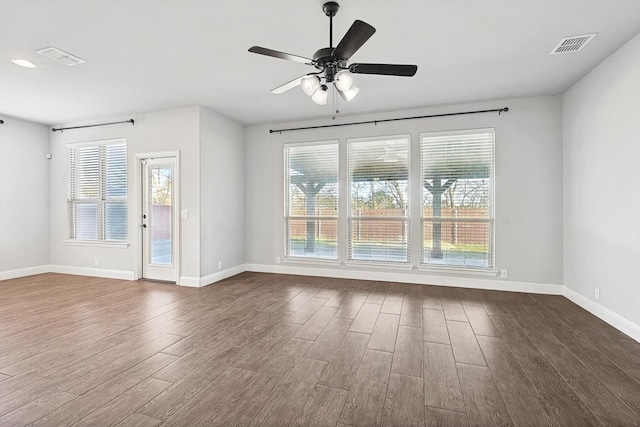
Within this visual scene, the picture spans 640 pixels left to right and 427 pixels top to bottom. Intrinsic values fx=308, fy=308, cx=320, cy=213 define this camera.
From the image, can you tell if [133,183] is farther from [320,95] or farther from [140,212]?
[320,95]

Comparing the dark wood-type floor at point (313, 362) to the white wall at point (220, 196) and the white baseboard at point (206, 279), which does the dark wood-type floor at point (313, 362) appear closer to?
the white baseboard at point (206, 279)

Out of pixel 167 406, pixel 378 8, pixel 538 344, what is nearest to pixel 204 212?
pixel 167 406

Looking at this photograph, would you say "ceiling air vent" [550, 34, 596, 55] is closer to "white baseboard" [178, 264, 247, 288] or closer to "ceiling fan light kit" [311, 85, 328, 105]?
"ceiling fan light kit" [311, 85, 328, 105]

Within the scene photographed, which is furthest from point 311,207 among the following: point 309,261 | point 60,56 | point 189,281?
point 60,56

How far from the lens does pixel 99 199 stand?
584cm

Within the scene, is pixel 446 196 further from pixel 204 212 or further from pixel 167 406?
pixel 167 406

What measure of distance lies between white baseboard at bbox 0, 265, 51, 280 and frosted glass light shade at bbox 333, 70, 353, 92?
686cm

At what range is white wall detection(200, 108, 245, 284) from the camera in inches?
201

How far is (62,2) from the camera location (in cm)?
246

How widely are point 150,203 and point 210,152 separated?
1.43 meters

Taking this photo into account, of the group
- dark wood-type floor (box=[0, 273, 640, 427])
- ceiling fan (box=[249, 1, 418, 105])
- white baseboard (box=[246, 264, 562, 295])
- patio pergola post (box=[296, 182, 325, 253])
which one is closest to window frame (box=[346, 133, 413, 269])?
white baseboard (box=[246, 264, 562, 295])

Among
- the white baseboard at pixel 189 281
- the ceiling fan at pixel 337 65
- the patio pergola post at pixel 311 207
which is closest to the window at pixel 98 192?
the white baseboard at pixel 189 281

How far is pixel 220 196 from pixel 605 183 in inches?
212

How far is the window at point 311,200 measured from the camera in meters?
5.71
